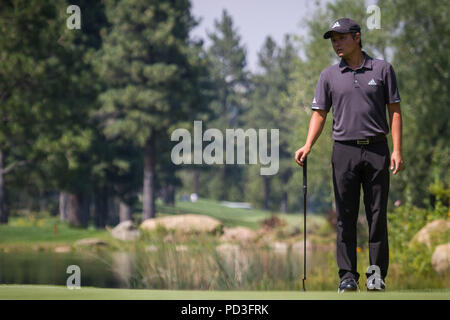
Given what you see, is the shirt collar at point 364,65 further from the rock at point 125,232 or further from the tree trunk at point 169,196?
the tree trunk at point 169,196

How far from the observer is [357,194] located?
235 inches

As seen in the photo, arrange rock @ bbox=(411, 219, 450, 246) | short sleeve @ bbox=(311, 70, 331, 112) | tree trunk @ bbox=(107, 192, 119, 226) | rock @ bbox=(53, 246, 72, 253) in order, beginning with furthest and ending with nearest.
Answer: tree trunk @ bbox=(107, 192, 119, 226), rock @ bbox=(53, 246, 72, 253), rock @ bbox=(411, 219, 450, 246), short sleeve @ bbox=(311, 70, 331, 112)

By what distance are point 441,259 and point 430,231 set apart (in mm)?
1688

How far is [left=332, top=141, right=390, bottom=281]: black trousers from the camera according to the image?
5824 millimetres

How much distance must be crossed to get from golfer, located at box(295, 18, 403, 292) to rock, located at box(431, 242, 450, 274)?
7.17 metres

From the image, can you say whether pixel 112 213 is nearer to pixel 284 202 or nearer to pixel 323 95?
pixel 284 202

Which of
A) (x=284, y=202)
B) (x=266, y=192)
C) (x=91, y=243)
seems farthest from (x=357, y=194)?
(x=284, y=202)

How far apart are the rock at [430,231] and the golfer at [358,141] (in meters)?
8.48

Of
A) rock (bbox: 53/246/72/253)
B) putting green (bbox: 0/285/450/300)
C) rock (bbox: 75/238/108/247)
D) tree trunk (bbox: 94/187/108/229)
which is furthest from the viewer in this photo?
tree trunk (bbox: 94/187/108/229)

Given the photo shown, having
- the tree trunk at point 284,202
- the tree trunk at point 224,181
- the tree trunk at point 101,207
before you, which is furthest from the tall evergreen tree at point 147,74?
the tree trunk at point 284,202

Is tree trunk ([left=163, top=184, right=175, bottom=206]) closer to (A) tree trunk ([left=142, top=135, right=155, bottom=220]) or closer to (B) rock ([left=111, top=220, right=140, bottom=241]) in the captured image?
(A) tree trunk ([left=142, top=135, right=155, bottom=220])

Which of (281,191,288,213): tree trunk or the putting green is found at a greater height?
the putting green

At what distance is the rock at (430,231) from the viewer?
14148mm

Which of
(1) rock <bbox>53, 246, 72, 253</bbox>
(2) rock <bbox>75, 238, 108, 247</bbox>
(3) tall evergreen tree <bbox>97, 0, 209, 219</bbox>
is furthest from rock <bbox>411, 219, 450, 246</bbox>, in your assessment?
(3) tall evergreen tree <bbox>97, 0, 209, 219</bbox>
